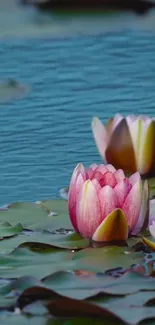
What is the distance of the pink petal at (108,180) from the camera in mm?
2285

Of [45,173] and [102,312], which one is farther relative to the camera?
[45,173]

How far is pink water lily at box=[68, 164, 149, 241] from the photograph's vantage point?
2.24 m

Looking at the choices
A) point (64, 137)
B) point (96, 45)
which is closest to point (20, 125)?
point (64, 137)

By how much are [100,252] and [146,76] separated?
5.06 ft

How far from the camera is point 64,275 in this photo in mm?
2023

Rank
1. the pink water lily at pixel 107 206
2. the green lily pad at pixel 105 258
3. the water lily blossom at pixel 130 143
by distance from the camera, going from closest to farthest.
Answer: the green lily pad at pixel 105 258, the pink water lily at pixel 107 206, the water lily blossom at pixel 130 143

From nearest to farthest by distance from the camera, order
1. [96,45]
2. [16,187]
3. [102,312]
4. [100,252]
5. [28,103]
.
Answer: [102,312], [100,252], [16,187], [28,103], [96,45]

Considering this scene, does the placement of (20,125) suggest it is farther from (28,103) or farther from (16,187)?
(16,187)

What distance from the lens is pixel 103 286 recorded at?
6.59 ft

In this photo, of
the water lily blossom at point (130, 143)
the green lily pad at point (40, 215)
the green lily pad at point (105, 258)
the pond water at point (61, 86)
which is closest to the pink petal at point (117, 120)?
the water lily blossom at point (130, 143)

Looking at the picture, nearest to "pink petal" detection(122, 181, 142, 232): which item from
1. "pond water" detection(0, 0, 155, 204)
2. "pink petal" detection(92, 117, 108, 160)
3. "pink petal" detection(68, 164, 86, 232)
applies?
"pink petal" detection(68, 164, 86, 232)

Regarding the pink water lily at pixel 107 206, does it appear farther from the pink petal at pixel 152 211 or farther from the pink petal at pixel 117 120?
the pink petal at pixel 117 120

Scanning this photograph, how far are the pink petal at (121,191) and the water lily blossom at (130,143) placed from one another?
48 centimetres

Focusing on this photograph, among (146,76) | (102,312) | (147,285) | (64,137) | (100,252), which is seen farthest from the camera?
(146,76)
